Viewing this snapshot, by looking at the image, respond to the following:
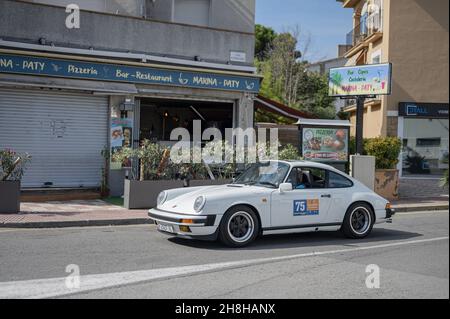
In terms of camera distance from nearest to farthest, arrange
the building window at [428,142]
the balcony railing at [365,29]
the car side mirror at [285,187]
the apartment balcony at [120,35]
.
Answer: the car side mirror at [285,187]
the apartment balcony at [120,35]
the building window at [428,142]
the balcony railing at [365,29]

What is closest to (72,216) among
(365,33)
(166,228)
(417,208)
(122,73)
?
(166,228)

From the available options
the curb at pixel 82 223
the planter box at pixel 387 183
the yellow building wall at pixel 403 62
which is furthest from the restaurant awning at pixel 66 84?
the yellow building wall at pixel 403 62

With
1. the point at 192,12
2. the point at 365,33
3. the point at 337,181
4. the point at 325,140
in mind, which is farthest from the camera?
the point at 365,33

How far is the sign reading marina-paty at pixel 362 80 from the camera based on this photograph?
1631cm

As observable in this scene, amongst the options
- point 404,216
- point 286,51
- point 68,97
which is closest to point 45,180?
point 68,97

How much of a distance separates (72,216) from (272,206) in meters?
4.87

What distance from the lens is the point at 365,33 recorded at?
2545 cm

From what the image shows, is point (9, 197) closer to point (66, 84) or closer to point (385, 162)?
point (66, 84)

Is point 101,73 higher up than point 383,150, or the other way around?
point 101,73

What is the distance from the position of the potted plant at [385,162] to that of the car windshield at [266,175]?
8.17m

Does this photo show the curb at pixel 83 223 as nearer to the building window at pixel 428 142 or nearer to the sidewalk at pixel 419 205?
the sidewalk at pixel 419 205

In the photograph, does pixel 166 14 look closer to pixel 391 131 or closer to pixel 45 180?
pixel 45 180

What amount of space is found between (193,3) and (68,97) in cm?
551

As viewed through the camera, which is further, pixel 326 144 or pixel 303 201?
pixel 326 144
